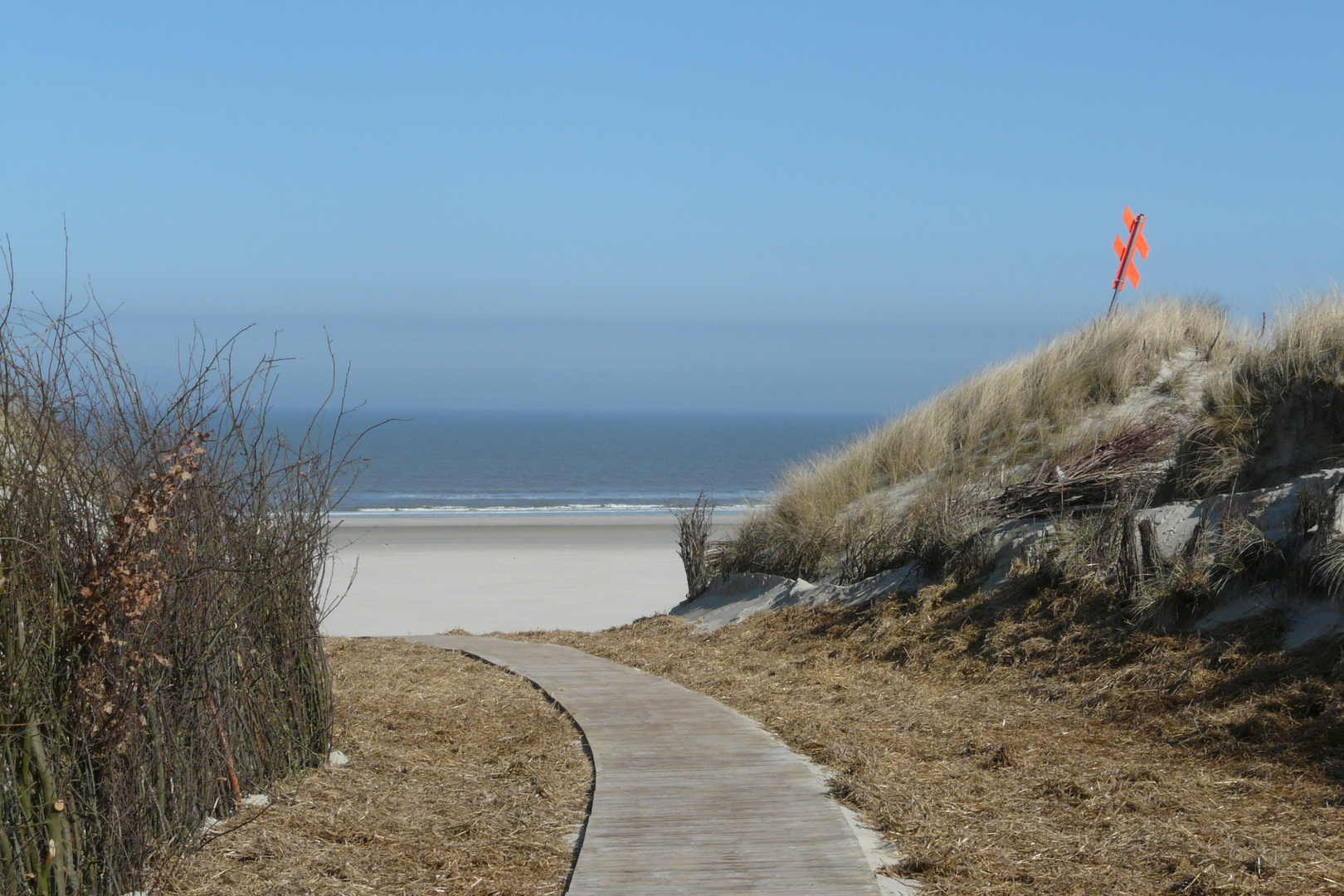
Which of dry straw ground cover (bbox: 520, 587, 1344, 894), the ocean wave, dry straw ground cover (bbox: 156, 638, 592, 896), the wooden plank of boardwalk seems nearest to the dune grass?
dry straw ground cover (bbox: 520, 587, 1344, 894)

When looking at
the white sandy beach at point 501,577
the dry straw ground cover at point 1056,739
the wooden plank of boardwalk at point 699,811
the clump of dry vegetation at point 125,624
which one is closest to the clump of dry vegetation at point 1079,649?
the dry straw ground cover at point 1056,739

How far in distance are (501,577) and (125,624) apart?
695 inches

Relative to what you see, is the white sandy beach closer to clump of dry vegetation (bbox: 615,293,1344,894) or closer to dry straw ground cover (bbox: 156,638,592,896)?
clump of dry vegetation (bbox: 615,293,1344,894)

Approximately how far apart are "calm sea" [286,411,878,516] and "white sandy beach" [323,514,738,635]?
2381 mm

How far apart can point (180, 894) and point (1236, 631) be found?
20.4 feet

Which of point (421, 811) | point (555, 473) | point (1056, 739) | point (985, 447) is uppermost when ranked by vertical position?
point (985, 447)

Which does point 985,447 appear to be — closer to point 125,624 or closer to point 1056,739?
point 1056,739

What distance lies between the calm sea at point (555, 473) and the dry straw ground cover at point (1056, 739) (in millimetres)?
6440

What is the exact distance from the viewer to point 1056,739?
20.2 ft

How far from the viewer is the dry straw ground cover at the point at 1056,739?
421cm

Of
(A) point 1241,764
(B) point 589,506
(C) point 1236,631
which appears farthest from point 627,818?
(B) point 589,506

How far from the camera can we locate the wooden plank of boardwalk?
3949 millimetres

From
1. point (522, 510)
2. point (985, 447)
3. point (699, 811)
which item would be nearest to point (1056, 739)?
point (699, 811)

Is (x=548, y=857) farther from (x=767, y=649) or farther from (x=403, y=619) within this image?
(x=403, y=619)
